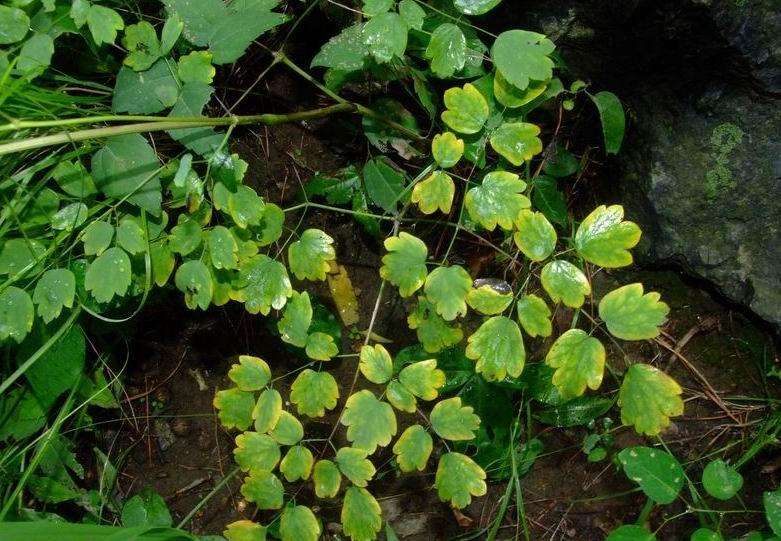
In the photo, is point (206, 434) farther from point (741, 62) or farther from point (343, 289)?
point (741, 62)

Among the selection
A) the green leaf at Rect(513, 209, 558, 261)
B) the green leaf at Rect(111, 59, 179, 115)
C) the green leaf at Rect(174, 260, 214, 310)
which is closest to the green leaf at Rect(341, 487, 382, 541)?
the green leaf at Rect(174, 260, 214, 310)

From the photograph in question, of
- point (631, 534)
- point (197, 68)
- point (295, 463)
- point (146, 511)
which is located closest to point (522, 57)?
point (197, 68)

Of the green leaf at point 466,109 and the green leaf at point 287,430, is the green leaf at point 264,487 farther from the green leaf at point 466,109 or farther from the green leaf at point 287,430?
the green leaf at point 466,109

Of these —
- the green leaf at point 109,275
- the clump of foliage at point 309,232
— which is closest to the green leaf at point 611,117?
the clump of foliage at point 309,232

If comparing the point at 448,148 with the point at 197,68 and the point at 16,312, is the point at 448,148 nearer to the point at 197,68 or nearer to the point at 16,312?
the point at 197,68

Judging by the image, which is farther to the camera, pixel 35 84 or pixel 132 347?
pixel 132 347

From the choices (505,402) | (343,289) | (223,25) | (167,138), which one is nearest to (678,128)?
→ (505,402)
